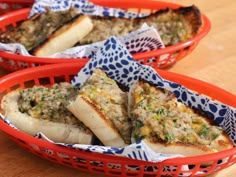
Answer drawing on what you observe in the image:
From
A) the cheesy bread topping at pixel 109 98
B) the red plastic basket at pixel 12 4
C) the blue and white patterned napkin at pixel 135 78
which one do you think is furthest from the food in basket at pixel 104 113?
the red plastic basket at pixel 12 4

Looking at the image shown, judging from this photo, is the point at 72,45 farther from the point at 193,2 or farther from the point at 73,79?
the point at 193,2

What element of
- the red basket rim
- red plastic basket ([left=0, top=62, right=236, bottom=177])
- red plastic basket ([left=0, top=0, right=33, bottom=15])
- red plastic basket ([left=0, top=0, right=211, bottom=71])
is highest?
red plastic basket ([left=0, top=0, right=33, bottom=15])

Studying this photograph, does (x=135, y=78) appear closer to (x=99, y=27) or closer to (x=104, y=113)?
(x=104, y=113)

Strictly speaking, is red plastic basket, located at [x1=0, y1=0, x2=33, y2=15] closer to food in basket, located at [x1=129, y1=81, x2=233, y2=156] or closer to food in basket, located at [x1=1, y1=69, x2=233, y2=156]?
food in basket, located at [x1=1, y1=69, x2=233, y2=156]

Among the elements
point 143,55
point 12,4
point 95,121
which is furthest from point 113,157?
point 12,4

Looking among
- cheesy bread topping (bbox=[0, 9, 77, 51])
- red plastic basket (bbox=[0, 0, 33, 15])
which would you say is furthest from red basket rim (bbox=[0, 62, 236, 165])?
red plastic basket (bbox=[0, 0, 33, 15])

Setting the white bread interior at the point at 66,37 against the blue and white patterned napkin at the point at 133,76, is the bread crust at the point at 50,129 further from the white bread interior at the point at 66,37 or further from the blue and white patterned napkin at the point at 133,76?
the white bread interior at the point at 66,37

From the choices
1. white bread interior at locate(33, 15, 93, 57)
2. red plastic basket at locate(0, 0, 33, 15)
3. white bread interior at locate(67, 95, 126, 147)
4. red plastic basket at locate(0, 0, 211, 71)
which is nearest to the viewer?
white bread interior at locate(67, 95, 126, 147)
